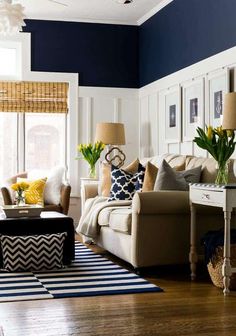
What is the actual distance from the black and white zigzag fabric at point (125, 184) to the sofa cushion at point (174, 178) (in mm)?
638

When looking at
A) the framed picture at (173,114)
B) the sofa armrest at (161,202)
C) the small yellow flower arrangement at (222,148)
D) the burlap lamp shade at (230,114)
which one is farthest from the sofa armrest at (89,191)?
the burlap lamp shade at (230,114)

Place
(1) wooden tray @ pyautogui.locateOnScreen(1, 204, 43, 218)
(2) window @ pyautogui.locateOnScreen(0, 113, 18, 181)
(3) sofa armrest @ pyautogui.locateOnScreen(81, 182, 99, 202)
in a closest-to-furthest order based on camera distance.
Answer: (1) wooden tray @ pyautogui.locateOnScreen(1, 204, 43, 218), (3) sofa armrest @ pyautogui.locateOnScreen(81, 182, 99, 202), (2) window @ pyautogui.locateOnScreen(0, 113, 18, 181)

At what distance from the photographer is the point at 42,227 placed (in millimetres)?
4984

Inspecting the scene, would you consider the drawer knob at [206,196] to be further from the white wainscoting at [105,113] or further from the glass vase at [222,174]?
the white wainscoting at [105,113]

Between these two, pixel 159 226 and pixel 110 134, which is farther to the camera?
pixel 110 134

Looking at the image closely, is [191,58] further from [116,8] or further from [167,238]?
[167,238]

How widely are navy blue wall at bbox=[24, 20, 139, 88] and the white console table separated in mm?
3929

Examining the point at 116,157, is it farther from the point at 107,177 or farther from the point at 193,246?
the point at 193,246

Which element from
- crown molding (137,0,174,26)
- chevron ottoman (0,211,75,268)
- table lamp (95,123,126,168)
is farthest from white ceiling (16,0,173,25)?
chevron ottoman (0,211,75,268)

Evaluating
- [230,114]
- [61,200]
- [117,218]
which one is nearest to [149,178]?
[117,218]

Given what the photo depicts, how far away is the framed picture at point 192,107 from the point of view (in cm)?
606

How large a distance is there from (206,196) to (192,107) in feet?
7.17

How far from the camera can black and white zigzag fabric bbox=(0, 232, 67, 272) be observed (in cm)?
471

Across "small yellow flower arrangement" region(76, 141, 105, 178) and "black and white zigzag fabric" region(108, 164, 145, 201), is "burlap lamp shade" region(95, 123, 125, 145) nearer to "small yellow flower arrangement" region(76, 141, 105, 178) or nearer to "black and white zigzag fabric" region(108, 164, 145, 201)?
"small yellow flower arrangement" region(76, 141, 105, 178)
